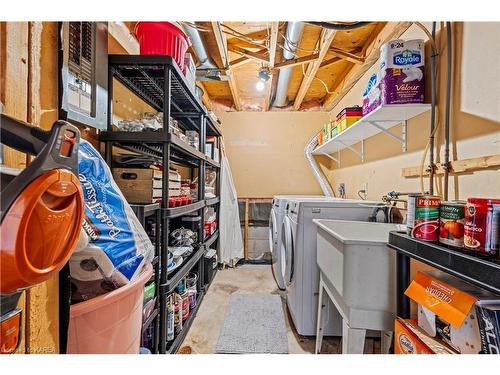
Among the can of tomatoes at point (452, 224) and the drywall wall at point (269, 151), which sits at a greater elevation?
the drywall wall at point (269, 151)

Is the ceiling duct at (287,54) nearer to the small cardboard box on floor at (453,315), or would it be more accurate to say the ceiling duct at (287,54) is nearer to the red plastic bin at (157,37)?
the red plastic bin at (157,37)

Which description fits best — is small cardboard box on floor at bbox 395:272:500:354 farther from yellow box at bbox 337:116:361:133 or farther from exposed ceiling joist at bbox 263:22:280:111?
exposed ceiling joist at bbox 263:22:280:111

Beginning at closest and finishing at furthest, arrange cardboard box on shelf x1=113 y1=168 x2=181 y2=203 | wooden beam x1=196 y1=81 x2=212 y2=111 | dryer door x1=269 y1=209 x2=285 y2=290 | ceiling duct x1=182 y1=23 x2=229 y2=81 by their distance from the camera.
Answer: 1. cardboard box on shelf x1=113 y1=168 x2=181 y2=203
2. ceiling duct x1=182 y1=23 x2=229 y2=81
3. dryer door x1=269 y1=209 x2=285 y2=290
4. wooden beam x1=196 y1=81 x2=212 y2=111

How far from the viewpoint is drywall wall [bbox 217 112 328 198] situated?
3920 millimetres

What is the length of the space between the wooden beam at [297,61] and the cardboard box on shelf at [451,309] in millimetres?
2246

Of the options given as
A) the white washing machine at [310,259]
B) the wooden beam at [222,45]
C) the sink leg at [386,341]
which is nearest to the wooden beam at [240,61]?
the wooden beam at [222,45]

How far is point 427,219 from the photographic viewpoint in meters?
0.87

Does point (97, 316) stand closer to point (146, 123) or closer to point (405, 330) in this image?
point (405, 330)

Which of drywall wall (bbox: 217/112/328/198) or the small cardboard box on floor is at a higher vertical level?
drywall wall (bbox: 217/112/328/198)

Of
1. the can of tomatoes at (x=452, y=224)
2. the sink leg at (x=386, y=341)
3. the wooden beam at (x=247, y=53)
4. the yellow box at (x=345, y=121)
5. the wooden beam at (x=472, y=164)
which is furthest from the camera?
the wooden beam at (x=247, y=53)

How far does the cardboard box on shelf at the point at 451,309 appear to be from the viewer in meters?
0.72

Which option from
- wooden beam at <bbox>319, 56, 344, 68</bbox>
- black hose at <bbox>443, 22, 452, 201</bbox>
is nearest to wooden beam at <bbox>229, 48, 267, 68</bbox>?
wooden beam at <bbox>319, 56, 344, 68</bbox>
